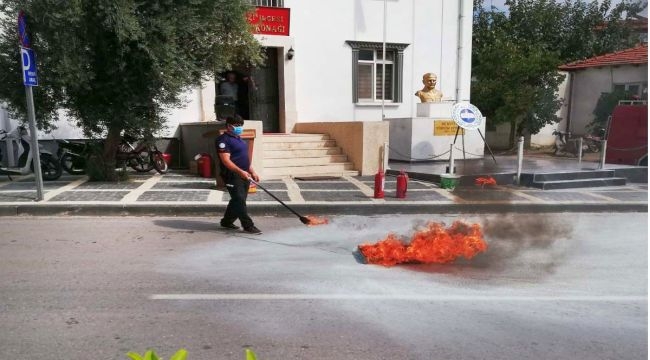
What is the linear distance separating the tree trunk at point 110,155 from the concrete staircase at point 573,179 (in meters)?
8.80

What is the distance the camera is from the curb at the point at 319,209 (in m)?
7.70

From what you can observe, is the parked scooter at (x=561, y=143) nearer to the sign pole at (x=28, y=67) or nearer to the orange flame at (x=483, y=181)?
the orange flame at (x=483, y=181)

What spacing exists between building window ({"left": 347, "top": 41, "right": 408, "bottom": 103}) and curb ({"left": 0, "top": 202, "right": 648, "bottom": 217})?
763 centimetres

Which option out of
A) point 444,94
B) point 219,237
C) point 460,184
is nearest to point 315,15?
point 444,94

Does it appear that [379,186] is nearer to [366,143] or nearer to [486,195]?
[486,195]

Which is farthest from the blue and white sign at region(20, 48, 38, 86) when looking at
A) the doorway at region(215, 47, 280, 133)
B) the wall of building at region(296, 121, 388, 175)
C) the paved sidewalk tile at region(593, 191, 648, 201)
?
the paved sidewalk tile at region(593, 191, 648, 201)

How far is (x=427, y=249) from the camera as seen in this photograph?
17.6 ft

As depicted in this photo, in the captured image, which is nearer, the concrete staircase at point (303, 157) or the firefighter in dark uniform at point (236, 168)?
the firefighter in dark uniform at point (236, 168)

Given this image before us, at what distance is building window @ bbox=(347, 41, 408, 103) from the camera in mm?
15344

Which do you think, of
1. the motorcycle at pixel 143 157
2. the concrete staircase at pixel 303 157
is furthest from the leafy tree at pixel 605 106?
the motorcycle at pixel 143 157

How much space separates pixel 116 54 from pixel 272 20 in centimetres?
612

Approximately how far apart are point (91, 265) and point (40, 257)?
72 cm

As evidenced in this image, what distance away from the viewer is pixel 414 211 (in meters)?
8.34

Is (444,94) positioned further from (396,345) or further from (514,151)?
(396,345)
